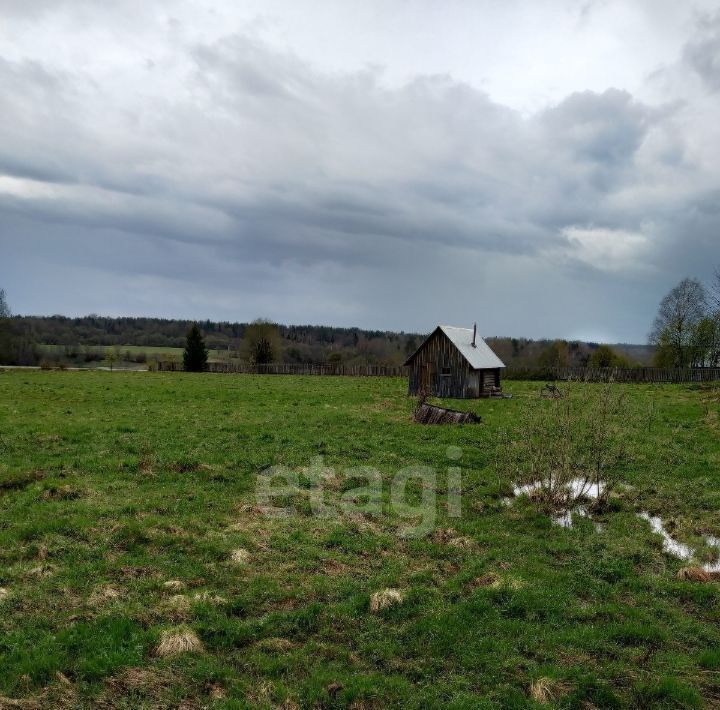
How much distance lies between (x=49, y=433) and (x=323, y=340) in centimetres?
16358

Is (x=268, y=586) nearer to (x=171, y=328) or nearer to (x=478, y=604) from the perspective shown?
(x=478, y=604)

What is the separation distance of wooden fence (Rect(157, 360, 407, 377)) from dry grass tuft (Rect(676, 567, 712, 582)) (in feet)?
168

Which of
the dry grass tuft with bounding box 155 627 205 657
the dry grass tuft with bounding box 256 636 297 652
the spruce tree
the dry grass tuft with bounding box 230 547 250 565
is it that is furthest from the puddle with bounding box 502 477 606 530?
the spruce tree

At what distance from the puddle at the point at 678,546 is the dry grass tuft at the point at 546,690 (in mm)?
5014

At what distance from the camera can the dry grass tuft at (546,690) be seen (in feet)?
A: 19.9

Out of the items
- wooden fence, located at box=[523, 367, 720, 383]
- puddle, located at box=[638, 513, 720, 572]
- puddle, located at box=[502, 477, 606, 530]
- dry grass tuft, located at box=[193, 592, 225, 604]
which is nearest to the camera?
dry grass tuft, located at box=[193, 592, 225, 604]

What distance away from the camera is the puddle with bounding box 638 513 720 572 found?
32.9 feet

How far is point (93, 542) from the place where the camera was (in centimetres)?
985

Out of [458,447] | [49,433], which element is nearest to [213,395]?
[49,433]

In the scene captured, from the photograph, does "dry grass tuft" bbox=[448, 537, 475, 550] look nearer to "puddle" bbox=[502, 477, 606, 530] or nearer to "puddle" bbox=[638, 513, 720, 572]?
"puddle" bbox=[502, 477, 606, 530]

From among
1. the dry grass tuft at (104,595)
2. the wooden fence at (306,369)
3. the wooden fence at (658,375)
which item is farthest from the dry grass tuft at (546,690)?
the wooden fence at (306,369)

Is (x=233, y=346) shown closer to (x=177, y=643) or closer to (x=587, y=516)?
(x=587, y=516)

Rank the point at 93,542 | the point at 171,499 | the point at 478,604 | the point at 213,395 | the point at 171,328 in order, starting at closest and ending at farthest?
1. the point at 478,604
2. the point at 93,542
3. the point at 171,499
4. the point at 213,395
5. the point at 171,328

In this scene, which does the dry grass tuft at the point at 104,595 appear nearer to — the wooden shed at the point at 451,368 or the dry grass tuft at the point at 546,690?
the dry grass tuft at the point at 546,690
